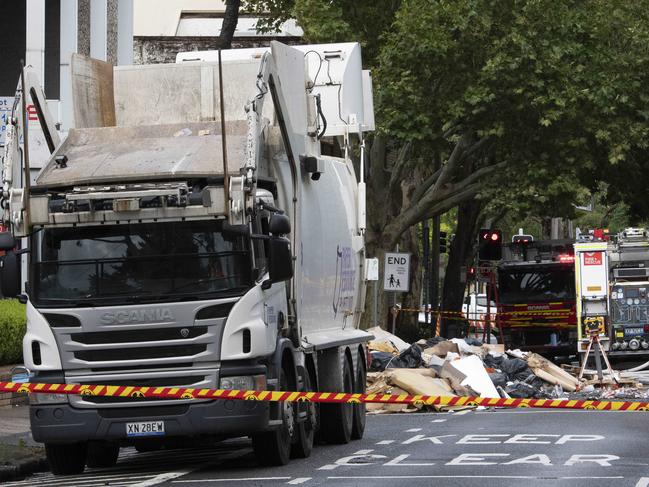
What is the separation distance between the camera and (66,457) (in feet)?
48.4

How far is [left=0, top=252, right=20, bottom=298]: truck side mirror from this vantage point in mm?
14031

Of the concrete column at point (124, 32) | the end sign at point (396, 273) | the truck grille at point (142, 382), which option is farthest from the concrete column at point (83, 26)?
the truck grille at point (142, 382)

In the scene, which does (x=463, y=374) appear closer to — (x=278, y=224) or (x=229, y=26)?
(x=229, y=26)

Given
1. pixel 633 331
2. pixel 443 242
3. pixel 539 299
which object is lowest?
pixel 633 331

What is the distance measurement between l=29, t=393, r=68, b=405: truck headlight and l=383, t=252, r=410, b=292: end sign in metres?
22.1

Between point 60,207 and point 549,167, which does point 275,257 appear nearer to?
point 60,207

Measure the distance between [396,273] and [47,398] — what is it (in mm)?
22622

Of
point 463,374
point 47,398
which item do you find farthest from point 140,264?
point 463,374

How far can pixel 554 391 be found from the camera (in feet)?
91.2

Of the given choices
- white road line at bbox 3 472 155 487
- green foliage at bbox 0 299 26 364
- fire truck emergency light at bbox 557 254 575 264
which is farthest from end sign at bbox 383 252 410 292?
white road line at bbox 3 472 155 487

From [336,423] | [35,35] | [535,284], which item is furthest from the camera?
[535,284]

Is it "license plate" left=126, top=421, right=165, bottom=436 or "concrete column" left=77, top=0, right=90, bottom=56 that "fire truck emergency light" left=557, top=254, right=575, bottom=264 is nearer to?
"concrete column" left=77, top=0, right=90, bottom=56

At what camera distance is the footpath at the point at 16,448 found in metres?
15.3

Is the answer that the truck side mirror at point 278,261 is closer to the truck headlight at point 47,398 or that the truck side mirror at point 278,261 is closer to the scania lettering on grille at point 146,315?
the scania lettering on grille at point 146,315
